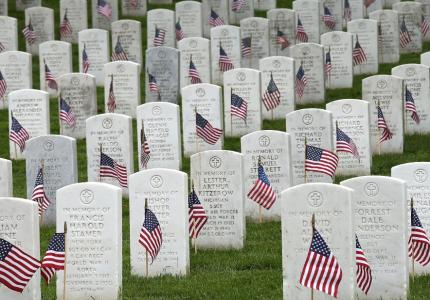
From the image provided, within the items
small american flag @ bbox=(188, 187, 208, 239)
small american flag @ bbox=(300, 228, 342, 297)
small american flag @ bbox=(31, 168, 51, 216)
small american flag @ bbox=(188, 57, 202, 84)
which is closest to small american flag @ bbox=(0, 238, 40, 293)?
small american flag @ bbox=(300, 228, 342, 297)

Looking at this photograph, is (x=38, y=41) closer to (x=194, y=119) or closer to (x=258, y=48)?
(x=258, y=48)

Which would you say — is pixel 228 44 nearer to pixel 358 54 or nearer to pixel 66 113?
pixel 358 54

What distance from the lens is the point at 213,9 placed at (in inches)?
1275

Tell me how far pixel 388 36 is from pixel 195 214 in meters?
13.2

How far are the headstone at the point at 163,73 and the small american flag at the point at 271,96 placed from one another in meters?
2.06

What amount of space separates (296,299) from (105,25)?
58.9ft

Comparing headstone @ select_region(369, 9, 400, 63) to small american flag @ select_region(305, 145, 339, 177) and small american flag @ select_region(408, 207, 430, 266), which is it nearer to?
small american flag @ select_region(305, 145, 339, 177)

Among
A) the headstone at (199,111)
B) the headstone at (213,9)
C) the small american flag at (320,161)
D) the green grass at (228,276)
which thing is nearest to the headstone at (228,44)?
the headstone at (213,9)

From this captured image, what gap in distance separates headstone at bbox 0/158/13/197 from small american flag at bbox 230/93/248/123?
554cm

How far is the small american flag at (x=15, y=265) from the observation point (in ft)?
50.0

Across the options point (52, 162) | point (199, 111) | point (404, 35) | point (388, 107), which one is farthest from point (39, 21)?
point (52, 162)

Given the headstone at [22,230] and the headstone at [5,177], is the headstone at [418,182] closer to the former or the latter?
the headstone at [22,230]

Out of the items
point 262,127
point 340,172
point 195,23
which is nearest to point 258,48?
point 195,23

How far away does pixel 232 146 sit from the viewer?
23.9m
